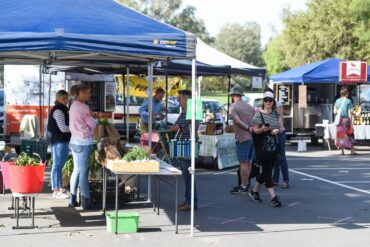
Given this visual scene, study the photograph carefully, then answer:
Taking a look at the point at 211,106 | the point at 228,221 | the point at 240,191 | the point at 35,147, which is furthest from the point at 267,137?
the point at 211,106

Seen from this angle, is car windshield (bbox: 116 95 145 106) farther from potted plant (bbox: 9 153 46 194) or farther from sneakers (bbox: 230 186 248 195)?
potted plant (bbox: 9 153 46 194)

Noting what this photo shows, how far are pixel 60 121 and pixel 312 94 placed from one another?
1563 cm

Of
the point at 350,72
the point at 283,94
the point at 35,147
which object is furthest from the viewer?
the point at 283,94

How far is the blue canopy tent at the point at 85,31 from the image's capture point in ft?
24.6

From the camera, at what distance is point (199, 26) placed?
83.9 m

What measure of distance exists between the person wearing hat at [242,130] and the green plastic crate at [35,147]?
446 centimetres

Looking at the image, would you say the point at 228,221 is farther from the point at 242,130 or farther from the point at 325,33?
the point at 325,33

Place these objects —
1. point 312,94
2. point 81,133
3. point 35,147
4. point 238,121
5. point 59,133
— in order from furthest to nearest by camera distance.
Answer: point 312,94, point 35,147, point 238,121, point 59,133, point 81,133

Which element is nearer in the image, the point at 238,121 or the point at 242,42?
the point at 238,121

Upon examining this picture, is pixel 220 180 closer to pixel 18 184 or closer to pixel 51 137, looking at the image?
pixel 51 137

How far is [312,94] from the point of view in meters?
24.1

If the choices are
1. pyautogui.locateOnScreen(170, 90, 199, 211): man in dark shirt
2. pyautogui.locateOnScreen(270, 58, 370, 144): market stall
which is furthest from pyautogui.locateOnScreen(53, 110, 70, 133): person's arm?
pyautogui.locateOnScreen(270, 58, 370, 144): market stall

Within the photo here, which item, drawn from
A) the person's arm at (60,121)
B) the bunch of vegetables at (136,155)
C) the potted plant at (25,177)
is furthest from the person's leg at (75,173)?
the bunch of vegetables at (136,155)

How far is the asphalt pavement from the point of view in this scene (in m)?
7.69
